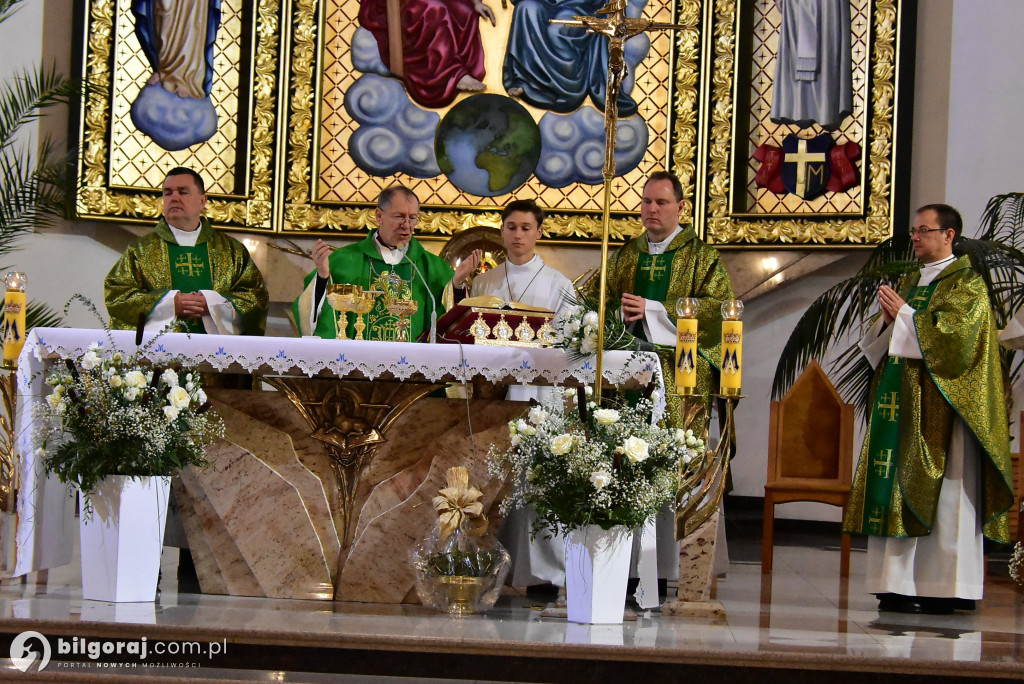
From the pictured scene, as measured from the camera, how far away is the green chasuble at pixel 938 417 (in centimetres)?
542

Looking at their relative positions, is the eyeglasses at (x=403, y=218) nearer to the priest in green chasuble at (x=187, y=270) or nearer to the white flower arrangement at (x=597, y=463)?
the priest in green chasuble at (x=187, y=270)

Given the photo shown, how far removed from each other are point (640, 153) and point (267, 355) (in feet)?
13.0

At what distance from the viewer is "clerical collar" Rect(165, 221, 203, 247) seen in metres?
6.31

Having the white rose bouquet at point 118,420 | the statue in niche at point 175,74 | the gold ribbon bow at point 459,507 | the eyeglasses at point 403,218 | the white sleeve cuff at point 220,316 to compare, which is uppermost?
the statue in niche at point 175,74

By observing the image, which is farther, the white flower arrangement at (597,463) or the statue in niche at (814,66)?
the statue in niche at (814,66)

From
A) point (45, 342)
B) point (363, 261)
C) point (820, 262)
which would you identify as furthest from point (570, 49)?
point (45, 342)

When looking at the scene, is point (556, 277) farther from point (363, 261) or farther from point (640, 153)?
point (640, 153)

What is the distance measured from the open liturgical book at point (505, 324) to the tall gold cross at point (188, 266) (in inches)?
69.8

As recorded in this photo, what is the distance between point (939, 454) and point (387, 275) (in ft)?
8.79

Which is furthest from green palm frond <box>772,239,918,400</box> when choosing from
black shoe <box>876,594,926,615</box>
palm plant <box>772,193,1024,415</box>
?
black shoe <box>876,594,926,615</box>

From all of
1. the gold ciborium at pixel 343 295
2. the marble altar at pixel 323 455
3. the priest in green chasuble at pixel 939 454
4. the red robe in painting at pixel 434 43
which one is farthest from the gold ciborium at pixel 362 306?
the red robe in painting at pixel 434 43

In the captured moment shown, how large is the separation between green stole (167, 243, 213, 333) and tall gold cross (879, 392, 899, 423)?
3445 mm

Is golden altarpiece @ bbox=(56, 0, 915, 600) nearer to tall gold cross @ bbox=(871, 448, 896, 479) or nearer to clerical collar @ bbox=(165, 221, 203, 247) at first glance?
clerical collar @ bbox=(165, 221, 203, 247)

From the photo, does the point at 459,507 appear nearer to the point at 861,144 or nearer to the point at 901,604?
the point at 901,604
